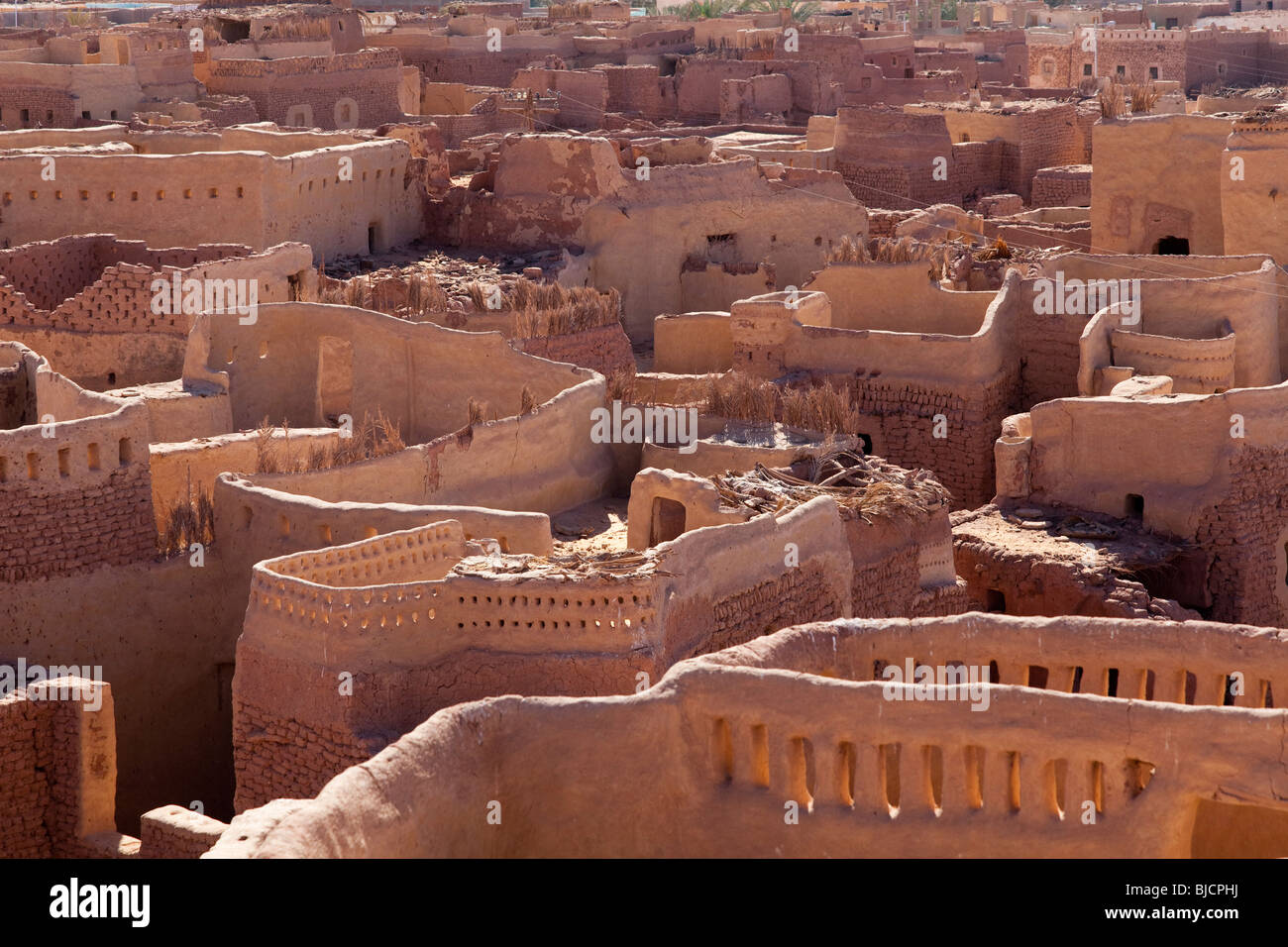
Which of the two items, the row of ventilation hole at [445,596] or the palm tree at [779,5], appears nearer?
the row of ventilation hole at [445,596]

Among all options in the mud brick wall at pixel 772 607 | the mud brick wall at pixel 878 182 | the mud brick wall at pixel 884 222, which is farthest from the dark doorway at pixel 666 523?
the mud brick wall at pixel 878 182

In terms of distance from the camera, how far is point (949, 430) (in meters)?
23.3

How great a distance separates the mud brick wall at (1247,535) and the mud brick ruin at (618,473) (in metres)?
0.05

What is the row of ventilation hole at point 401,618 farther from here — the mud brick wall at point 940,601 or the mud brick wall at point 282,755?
the mud brick wall at point 940,601

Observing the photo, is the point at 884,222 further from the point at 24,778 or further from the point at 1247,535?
the point at 24,778

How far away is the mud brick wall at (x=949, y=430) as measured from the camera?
76.1 ft

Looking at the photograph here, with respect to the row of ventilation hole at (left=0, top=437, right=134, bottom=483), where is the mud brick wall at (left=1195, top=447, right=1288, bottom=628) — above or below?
below

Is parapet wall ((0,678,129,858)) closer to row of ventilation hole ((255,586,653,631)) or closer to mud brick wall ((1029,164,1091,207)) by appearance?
row of ventilation hole ((255,586,653,631))

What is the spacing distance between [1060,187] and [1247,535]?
49.7 feet

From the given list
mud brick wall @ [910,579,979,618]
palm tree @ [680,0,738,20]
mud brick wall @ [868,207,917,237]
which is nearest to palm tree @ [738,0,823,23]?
palm tree @ [680,0,738,20]

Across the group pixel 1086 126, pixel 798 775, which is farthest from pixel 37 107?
pixel 798 775

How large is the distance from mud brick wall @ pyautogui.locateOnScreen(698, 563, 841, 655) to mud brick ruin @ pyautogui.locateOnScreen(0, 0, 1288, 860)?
37 millimetres

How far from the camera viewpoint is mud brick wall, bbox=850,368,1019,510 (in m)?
23.2
